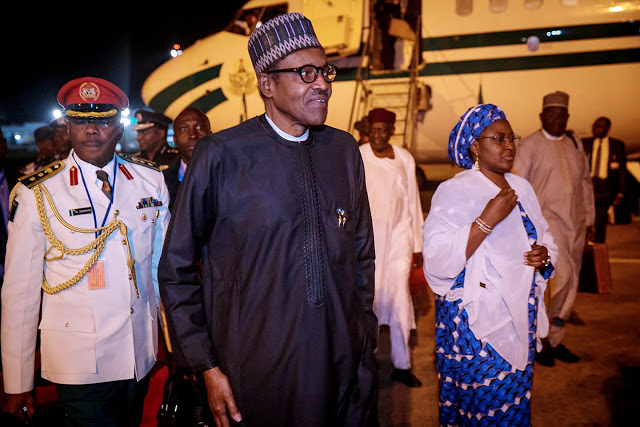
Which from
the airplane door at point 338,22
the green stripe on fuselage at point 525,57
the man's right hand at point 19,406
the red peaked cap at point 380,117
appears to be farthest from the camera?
the airplane door at point 338,22

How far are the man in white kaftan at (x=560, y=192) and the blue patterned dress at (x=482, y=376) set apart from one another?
214 centimetres

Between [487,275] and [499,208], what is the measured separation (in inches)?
14.1

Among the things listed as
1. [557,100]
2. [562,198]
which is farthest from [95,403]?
[557,100]

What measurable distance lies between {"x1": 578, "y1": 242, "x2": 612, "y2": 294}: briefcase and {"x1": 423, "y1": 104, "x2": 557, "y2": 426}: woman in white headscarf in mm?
2552

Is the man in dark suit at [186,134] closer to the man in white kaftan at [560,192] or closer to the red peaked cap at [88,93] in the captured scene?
the red peaked cap at [88,93]

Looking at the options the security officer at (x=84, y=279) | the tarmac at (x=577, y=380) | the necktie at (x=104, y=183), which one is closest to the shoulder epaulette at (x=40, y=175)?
the security officer at (x=84, y=279)

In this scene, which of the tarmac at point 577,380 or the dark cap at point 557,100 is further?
the dark cap at point 557,100

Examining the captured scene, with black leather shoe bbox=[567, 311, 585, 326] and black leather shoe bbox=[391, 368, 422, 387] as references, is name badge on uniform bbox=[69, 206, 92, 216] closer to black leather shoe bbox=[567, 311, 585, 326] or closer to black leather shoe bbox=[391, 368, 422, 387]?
black leather shoe bbox=[391, 368, 422, 387]

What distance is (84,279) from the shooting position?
7.29 feet

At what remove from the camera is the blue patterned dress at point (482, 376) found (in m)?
2.53

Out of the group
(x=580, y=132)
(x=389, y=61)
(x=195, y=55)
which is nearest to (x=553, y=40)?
(x=580, y=132)

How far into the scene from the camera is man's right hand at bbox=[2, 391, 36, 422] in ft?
7.06

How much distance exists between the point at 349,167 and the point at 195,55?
968cm

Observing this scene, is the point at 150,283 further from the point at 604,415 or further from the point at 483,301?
the point at 604,415
